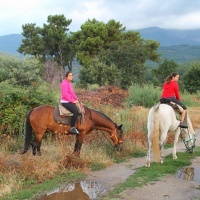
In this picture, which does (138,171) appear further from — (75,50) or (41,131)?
(75,50)

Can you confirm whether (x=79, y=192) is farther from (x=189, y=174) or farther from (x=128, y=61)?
(x=128, y=61)

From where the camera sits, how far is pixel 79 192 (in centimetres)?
682

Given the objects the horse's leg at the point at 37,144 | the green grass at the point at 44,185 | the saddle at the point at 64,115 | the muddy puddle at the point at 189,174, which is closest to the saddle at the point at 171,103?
the muddy puddle at the point at 189,174

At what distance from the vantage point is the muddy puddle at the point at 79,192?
6.49 m

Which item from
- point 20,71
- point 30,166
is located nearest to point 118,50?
point 20,71

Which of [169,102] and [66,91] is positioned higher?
[66,91]

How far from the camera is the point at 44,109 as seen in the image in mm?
9109

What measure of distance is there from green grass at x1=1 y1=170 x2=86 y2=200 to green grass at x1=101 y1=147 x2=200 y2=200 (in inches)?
47.6

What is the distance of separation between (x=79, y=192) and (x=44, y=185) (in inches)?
31.6

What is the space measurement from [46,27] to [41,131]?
40687 millimetres

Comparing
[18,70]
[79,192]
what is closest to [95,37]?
[18,70]

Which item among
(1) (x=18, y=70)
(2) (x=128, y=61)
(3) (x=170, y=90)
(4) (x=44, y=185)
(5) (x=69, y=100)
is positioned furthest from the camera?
(2) (x=128, y=61)

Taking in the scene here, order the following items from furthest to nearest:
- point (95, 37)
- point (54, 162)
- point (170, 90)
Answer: point (95, 37) < point (170, 90) < point (54, 162)

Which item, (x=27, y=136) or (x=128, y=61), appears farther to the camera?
(x=128, y=61)
